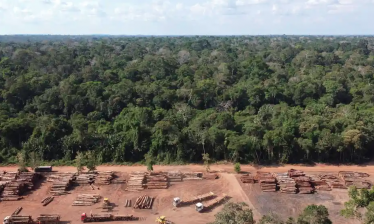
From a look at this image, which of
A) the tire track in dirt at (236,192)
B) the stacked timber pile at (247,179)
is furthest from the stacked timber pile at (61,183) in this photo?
the stacked timber pile at (247,179)

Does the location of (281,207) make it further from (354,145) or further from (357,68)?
(357,68)

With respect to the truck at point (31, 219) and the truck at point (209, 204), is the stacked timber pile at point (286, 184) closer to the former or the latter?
the truck at point (209, 204)

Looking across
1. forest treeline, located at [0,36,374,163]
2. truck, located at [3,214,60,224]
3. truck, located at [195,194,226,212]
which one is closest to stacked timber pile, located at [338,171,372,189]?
forest treeline, located at [0,36,374,163]

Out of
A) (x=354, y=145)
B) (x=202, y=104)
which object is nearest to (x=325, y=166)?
(x=354, y=145)

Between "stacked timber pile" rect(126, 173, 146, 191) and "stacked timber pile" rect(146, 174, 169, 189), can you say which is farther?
"stacked timber pile" rect(146, 174, 169, 189)

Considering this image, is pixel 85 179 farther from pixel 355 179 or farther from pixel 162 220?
pixel 355 179

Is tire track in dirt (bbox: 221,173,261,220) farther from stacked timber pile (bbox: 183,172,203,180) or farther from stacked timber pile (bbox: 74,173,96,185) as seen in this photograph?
stacked timber pile (bbox: 74,173,96,185)
